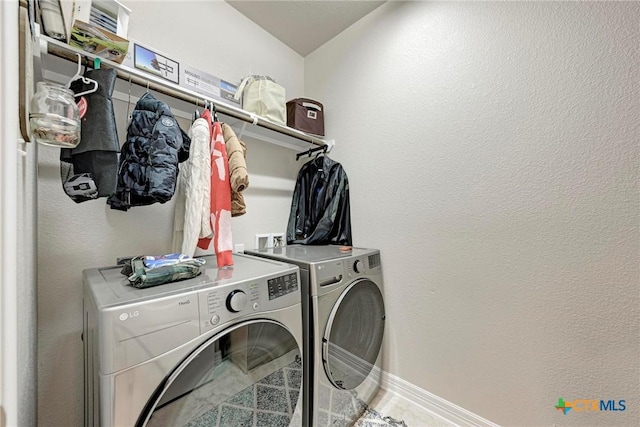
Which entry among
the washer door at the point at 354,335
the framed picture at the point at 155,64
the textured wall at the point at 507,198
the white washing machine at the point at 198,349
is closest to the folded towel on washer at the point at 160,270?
the white washing machine at the point at 198,349

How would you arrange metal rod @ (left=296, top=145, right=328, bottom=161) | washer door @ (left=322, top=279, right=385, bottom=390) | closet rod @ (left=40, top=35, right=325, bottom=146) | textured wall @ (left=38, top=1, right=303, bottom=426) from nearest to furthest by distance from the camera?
closet rod @ (left=40, top=35, right=325, bottom=146)
textured wall @ (left=38, top=1, right=303, bottom=426)
washer door @ (left=322, top=279, right=385, bottom=390)
metal rod @ (left=296, top=145, right=328, bottom=161)

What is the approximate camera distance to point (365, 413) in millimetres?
1375

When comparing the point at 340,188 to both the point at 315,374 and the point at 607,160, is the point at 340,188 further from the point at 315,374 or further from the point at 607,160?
the point at 607,160

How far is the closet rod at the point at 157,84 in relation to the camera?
0.87m

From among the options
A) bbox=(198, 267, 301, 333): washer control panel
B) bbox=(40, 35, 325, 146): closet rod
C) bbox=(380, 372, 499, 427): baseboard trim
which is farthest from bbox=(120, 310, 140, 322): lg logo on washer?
bbox=(380, 372, 499, 427): baseboard trim

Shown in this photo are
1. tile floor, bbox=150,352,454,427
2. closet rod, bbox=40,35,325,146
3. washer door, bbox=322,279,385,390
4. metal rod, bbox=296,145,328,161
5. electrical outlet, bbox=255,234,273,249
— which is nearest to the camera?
Result: tile floor, bbox=150,352,454,427

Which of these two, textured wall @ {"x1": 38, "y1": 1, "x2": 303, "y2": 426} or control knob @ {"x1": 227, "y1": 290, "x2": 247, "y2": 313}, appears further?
textured wall @ {"x1": 38, "y1": 1, "x2": 303, "y2": 426}

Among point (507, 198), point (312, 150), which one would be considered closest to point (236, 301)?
point (507, 198)

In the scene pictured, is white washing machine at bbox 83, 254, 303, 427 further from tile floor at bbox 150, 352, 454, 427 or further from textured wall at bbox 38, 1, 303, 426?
textured wall at bbox 38, 1, 303, 426

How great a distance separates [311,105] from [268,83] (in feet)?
1.21

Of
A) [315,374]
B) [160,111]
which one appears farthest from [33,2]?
[315,374]

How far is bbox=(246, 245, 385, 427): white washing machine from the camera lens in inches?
42.6

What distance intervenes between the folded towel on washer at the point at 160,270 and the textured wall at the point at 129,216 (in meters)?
0.37

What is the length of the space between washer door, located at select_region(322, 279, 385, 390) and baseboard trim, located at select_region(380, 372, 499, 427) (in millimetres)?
224
